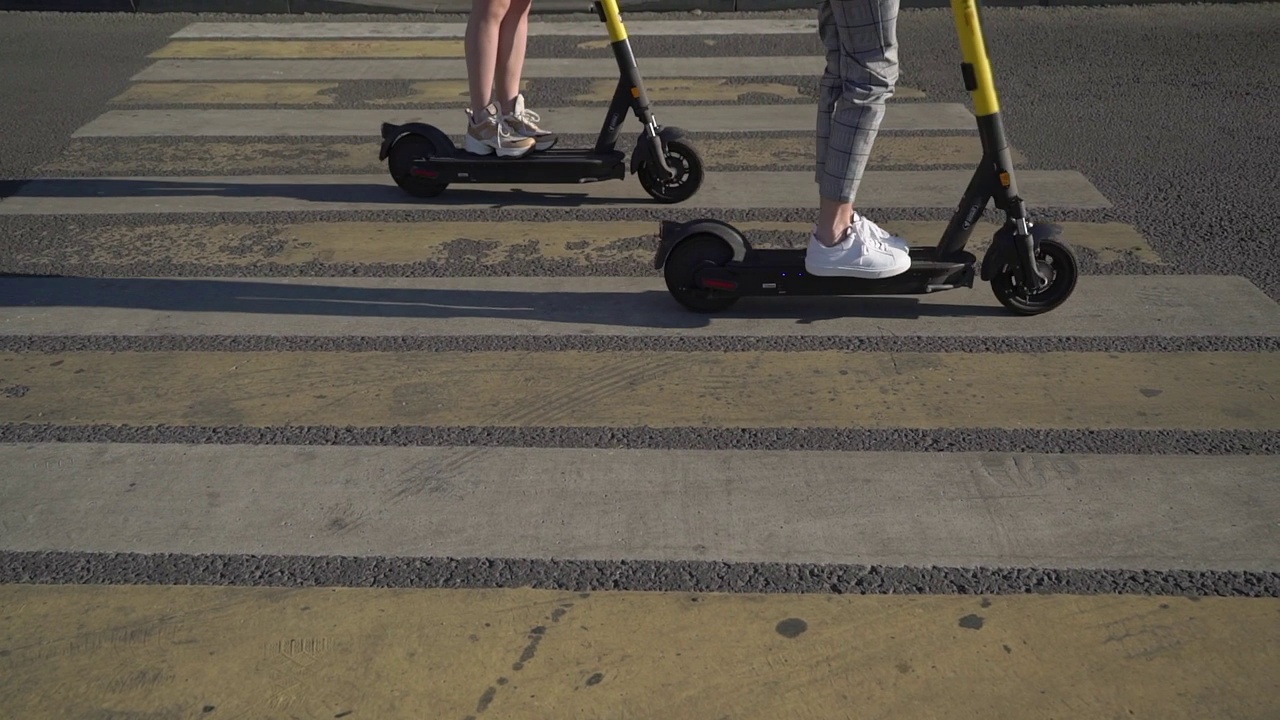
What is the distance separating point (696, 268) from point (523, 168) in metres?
1.68

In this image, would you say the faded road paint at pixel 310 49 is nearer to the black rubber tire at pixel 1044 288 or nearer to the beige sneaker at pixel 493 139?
the beige sneaker at pixel 493 139

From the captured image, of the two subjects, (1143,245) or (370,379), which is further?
(1143,245)

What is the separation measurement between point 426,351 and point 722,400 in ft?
3.59

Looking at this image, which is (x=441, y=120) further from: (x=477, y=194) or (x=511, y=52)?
(x=511, y=52)

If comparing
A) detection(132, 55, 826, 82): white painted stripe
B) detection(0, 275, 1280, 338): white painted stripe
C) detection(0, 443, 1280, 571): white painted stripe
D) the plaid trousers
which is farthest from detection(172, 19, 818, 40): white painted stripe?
detection(0, 443, 1280, 571): white painted stripe

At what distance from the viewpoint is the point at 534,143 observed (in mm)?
6324

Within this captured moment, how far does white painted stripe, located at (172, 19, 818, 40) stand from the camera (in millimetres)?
9992

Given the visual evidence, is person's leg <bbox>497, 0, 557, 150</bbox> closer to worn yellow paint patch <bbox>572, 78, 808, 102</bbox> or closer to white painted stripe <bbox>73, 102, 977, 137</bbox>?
white painted stripe <bbox>73, 102, 977, 137</bbox>

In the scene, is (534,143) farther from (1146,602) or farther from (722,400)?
(1146,602)

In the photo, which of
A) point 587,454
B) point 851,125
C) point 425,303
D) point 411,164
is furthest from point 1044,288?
point 411,164

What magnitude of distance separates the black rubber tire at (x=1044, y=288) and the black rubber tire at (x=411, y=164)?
107 inches

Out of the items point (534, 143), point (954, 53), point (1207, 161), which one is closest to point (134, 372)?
point (534, 143)

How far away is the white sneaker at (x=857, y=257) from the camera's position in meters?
4.68

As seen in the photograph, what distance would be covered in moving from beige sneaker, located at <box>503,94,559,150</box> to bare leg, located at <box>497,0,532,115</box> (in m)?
0.04
